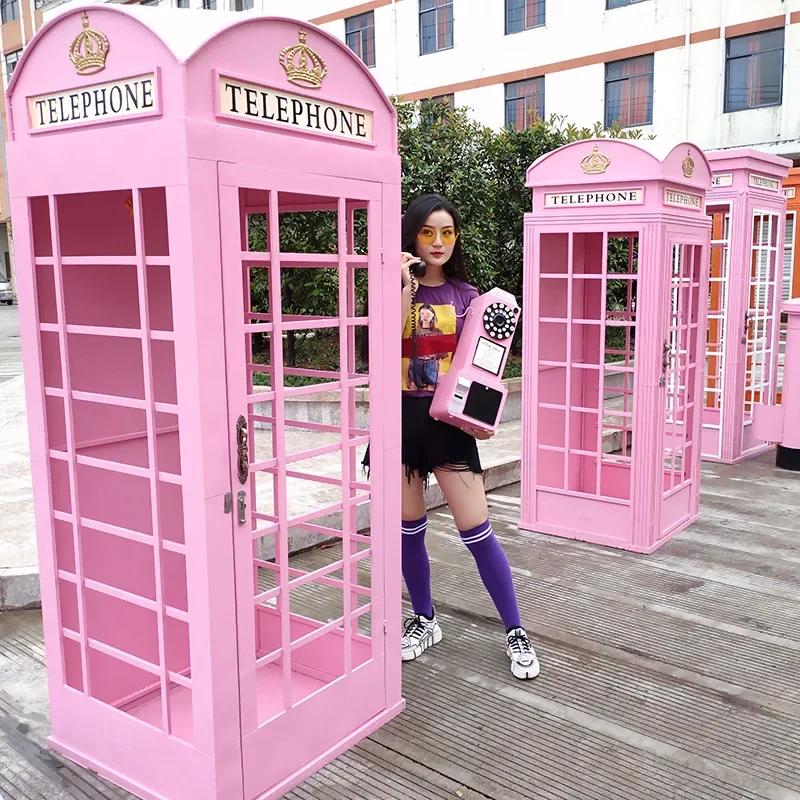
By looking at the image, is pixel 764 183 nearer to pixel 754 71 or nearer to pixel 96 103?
pixel 96 103

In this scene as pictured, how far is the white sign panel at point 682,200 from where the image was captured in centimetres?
482

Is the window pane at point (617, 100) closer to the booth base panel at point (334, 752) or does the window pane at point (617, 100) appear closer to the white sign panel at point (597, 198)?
the white sign panel at point (597, 198)

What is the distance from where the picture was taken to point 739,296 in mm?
7059

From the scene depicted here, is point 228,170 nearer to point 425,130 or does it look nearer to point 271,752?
point 271,752

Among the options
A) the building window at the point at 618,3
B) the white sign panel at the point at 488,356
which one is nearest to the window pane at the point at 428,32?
the building window at the point at 618,3

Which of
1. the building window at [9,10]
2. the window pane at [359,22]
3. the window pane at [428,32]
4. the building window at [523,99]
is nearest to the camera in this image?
the building window at [523,99]

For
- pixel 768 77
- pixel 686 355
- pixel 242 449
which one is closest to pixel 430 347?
pixel 242 449

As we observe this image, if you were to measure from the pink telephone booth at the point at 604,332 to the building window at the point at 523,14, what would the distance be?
52.0 ft

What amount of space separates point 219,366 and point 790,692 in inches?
104

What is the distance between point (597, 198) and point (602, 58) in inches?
617

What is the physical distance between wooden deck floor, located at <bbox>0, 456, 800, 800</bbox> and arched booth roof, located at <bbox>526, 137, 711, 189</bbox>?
2.20 m

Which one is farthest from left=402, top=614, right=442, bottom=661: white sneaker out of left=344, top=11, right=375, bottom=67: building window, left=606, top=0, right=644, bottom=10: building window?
left=344, top=11, right=375, bottom=67: building window

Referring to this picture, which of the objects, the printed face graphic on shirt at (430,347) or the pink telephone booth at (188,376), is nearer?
the pink telephone booth at (188,376)

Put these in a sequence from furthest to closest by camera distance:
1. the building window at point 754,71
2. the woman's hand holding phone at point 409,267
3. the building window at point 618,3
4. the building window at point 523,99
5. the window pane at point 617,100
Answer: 1. the building window at point 523,99
2. the window pane at point 617,100
3. the building window at point 618,3
4. the building window at point 754,71
5. the woman's hand holding phone at point 409,267
